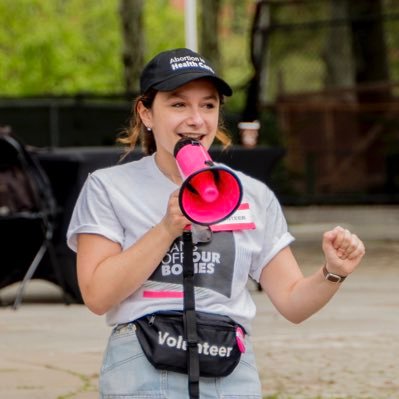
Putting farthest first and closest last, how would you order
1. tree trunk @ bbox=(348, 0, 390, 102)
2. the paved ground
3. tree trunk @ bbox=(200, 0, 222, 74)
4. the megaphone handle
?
tree trunk @ bbox=(200, 0, 222, 74) → tree trunk @ bbox=(348, 0, 390, 102) → the paved ground → the megaphone handle

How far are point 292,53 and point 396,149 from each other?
96.2 inches

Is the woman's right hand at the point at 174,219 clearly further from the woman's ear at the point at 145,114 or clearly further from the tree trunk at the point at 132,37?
the tree trunk at the point at 132,37

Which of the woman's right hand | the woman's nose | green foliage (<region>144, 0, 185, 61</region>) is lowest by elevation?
green foliage (<region>144, 0, 185, 61</region>)

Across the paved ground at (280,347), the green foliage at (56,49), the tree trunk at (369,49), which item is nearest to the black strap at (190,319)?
the paved ground at (280,347)

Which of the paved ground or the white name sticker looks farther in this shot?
the paved ground

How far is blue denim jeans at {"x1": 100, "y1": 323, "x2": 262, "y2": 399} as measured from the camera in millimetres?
3504

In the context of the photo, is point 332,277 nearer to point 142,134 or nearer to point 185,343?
point 185,343

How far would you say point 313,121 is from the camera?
24641 mm

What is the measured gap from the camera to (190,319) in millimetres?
3496

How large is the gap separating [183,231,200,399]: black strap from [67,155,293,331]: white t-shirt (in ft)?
0.13

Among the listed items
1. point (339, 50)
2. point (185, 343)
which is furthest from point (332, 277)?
point (339, 50)

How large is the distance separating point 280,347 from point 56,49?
3316 cm

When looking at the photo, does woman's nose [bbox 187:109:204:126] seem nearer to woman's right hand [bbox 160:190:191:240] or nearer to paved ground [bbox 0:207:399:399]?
woman's right hand [bbox 160:190:191:240]

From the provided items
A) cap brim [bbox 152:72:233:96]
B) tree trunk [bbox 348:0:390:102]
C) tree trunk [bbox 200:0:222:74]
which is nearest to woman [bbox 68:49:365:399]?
cap brim [bbox 152:72:233:96]
